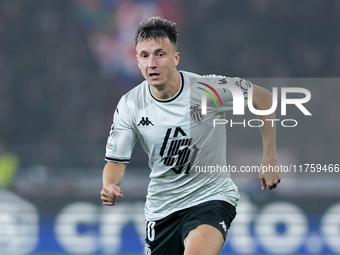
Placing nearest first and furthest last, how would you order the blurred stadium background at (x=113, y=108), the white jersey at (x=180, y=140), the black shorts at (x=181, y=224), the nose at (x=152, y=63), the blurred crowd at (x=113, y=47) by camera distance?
the black shorts at (x=181, y=224), the nose at (x=152, y=63), the white jersey at (x=180, y=140), the blurred stadium background at (x=113, y=108), the blurred crowd at (x=113, y=47)

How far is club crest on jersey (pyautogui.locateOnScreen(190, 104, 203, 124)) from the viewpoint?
170 inches

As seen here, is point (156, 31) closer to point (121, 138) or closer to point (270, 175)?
point (121, 138)

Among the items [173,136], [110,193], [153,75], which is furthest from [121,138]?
[110,193]

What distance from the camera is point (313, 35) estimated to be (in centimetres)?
944

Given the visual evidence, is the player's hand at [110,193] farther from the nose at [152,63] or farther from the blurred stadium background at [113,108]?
the blurred stadium background at [113,108]

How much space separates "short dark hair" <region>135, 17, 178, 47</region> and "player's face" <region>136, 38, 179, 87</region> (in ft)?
0.10

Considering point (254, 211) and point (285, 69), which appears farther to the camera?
point (285, 69)

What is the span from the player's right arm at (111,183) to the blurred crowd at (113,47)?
4.56 m

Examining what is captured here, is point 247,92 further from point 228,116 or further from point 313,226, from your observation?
point 228,116

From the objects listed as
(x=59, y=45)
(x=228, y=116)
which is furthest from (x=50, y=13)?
(x=228, y=116)

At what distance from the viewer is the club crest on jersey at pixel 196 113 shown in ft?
14.2

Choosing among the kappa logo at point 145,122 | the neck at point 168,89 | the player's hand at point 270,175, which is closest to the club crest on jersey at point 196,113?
the neck at point 168,89

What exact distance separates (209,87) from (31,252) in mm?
3872

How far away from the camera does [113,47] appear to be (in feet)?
31.3
